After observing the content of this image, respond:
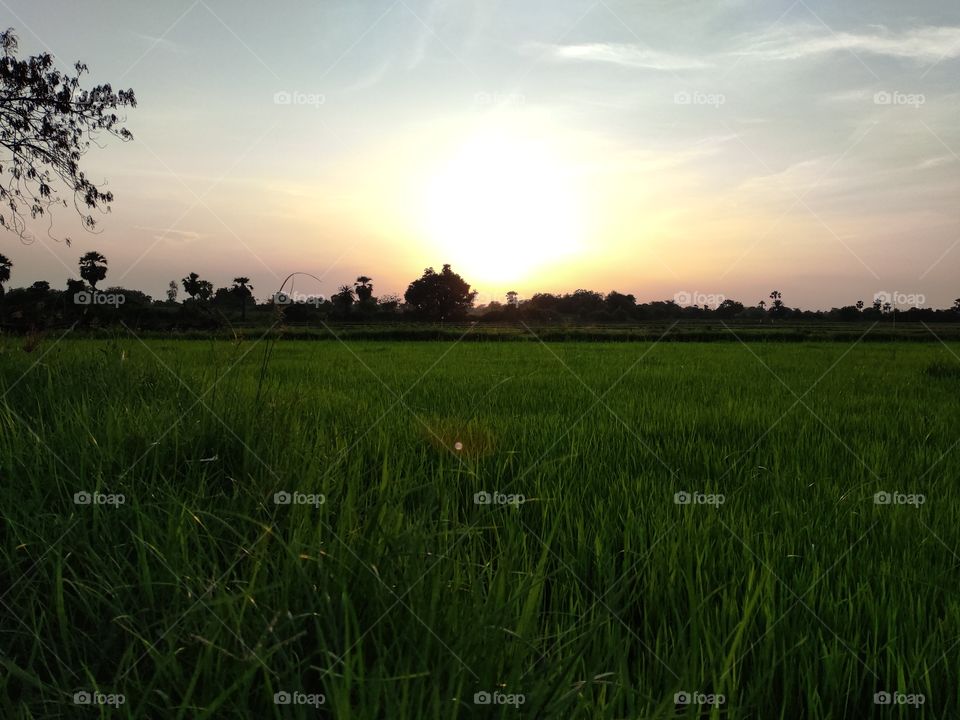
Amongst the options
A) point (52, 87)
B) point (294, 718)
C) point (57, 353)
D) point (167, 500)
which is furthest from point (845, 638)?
point (52, 87)

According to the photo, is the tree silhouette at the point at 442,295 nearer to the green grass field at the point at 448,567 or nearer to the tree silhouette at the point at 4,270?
the tree silhouette at the point at 4,270

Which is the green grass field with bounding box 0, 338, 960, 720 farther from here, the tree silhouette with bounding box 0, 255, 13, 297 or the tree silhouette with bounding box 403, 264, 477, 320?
the tree silhouette with bounding box 403, 264, 477, 320

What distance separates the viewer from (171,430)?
2.98 m

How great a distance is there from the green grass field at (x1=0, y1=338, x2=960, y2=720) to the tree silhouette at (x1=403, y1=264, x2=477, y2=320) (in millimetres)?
56236

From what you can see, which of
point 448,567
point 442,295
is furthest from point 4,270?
point 442,295

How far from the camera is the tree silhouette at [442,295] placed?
6159 centimetres

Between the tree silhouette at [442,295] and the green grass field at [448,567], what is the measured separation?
56236mm

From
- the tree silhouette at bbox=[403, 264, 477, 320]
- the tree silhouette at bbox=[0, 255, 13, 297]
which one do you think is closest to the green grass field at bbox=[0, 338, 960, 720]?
the tree silhouette at bbox=[0, 255, 13, 297]

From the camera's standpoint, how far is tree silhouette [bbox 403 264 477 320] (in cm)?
6159

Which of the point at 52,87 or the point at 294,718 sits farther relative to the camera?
the point at 52,87

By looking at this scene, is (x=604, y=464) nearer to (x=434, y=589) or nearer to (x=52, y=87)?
(x=434, y=589)

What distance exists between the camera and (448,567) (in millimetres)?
1774

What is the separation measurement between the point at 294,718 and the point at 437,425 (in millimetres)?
3474

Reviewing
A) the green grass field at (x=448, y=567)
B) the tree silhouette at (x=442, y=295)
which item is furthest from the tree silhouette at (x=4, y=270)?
the tree silhouette at (x=442, y=295)
